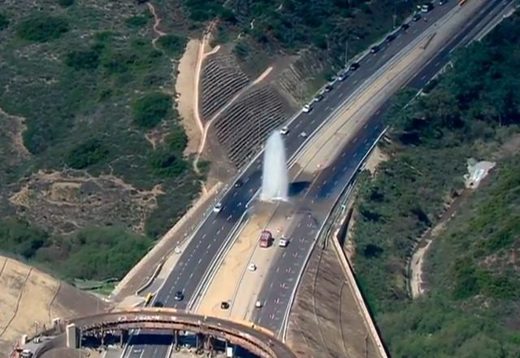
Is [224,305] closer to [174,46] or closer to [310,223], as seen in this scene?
[310,223]

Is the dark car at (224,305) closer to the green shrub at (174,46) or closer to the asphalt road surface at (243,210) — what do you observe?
the asphalt road surface at (243,210)

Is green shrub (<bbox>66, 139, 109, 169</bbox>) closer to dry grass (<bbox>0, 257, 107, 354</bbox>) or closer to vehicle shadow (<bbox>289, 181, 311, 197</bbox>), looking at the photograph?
vehicle shadow (<bbox>289, 181, 311, 197</bbox>)

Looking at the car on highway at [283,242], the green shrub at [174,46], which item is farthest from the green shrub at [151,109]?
the car on highway at [283,242]

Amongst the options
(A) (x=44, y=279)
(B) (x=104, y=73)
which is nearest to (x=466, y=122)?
(B) (x=104, y=73)

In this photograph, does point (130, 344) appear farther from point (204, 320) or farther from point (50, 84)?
point (50, 84)

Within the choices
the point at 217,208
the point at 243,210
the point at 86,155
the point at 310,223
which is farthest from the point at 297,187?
the point at 86,155

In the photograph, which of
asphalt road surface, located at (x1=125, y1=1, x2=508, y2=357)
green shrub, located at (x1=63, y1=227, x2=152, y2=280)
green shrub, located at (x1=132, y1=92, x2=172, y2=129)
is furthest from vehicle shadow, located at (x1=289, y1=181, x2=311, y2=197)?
green shrub, located at (x1=132, y1=92, x2=172, y2=129)

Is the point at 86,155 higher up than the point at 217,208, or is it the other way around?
the point at 86,155
